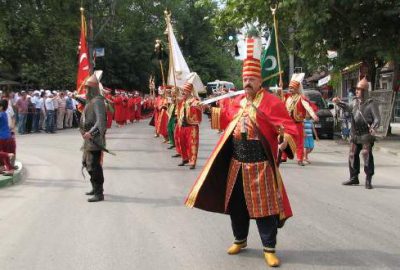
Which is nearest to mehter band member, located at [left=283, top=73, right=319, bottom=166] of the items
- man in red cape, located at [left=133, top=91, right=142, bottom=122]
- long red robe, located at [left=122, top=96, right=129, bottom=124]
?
long red robe, located at [left=122, top=96, right=129, bottom=124]

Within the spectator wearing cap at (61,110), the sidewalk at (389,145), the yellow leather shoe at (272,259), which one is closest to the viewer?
the yellow leather shoe at (272,259)

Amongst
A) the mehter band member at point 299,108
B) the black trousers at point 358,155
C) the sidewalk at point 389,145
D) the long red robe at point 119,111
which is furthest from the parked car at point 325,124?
the long red robe at point 119,111

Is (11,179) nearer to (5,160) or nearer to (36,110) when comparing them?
(5,160)

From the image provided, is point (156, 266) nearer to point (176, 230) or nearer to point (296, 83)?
point (176, 230)

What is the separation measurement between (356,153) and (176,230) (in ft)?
14.6

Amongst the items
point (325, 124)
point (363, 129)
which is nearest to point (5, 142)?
point (363, 129)

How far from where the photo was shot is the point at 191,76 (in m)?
13.5

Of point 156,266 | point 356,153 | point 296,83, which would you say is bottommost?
point 156,266

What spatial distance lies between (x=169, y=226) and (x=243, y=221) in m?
1.57

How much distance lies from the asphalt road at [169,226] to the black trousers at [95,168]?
0.32m

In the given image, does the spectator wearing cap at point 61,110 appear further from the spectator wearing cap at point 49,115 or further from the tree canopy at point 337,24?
the tree canopy at point 337,24

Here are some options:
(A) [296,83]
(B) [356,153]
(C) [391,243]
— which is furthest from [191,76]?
(C) [391,243]

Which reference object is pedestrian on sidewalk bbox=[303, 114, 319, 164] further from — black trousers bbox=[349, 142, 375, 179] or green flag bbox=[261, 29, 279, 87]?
green flag bbox=[261, 29, 279, 87]

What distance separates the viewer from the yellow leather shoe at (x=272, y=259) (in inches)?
215
